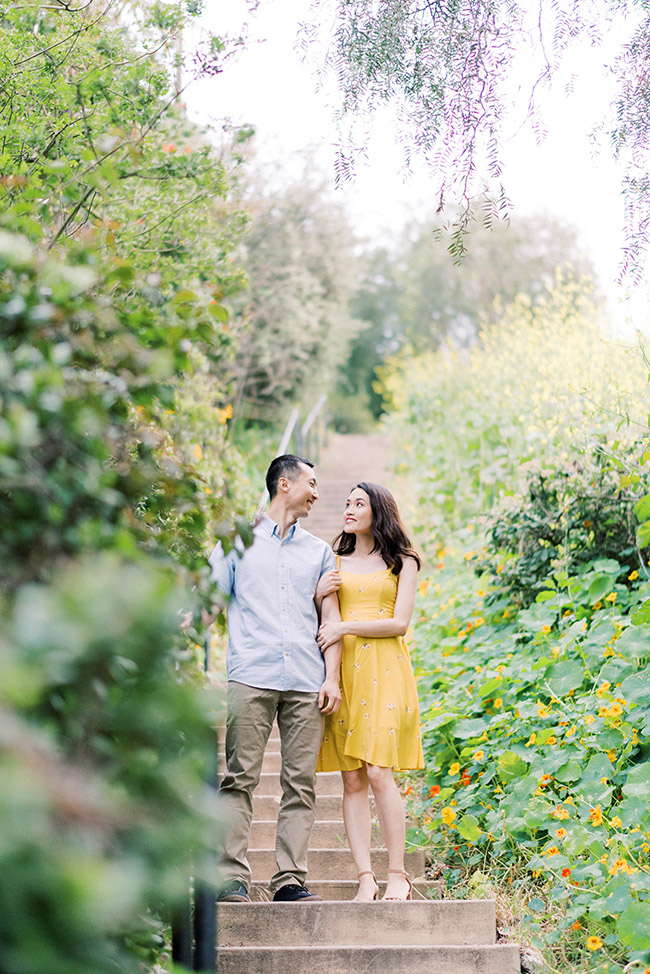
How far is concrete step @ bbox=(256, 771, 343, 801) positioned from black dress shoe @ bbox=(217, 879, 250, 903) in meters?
1.38

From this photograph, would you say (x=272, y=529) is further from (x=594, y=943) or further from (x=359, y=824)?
(x=594, y=943)

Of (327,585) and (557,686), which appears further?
(557,686)

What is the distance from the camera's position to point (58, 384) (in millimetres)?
1283

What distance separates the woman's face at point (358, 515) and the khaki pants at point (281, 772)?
2.20 ft

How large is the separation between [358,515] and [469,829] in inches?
50.0

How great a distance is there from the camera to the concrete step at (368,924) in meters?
3.04

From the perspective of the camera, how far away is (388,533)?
3.65m

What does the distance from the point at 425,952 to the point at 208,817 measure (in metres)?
2.08

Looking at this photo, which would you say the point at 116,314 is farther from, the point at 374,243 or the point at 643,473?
the point at 374,243

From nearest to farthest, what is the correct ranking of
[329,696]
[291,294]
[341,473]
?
[329,696], [291,294], [341,473]

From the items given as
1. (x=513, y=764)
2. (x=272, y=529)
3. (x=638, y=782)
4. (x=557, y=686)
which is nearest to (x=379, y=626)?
(x=272, y=529)

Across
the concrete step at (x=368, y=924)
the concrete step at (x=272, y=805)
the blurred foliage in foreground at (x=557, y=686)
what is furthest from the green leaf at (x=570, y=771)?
the concrete step at (x=272, y=805)

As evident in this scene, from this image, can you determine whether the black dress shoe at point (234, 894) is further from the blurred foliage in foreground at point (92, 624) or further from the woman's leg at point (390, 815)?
the blurred foliage in foreground at point (92, 624)

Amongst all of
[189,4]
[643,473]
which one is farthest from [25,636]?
[643,473]
